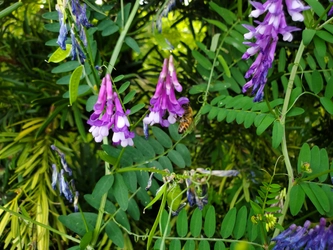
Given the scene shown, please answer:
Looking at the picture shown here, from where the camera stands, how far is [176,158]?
703 mm

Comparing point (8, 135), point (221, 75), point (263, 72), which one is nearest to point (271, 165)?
point (221, 75)

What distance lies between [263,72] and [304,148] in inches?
5.0

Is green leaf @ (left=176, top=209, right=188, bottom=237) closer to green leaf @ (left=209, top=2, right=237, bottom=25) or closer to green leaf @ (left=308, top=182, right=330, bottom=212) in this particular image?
→ green leaf @ (left=308, top=182, right=330, bottom=212)

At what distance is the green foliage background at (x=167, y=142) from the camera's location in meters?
0.62

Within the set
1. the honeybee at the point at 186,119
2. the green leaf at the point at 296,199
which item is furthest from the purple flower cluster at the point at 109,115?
the green leaf at the point at 296,199

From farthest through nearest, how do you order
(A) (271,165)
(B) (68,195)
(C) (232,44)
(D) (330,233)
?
(A) (271,165) < (C) (232,44) < (B) (68,195) < (D) (330,233)

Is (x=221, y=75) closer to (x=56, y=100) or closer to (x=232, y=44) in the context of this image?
(x=232, y=44)

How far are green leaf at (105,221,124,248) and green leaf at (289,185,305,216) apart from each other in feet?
0.83

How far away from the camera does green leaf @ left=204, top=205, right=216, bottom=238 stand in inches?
24.6

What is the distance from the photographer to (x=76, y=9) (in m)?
0.58

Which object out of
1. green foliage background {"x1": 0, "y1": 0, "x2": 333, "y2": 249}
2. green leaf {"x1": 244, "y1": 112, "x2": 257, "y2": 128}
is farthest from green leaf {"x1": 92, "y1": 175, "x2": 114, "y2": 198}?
green leaf {"x1": 244, "y1": 112, "x2": 257, "y2": 128}

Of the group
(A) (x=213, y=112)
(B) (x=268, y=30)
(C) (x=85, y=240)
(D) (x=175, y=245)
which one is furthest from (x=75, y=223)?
(B) (x=268, y=30)

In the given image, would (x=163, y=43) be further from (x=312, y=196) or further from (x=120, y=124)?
(x=312, y=196)

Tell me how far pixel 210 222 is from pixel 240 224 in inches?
1.7
